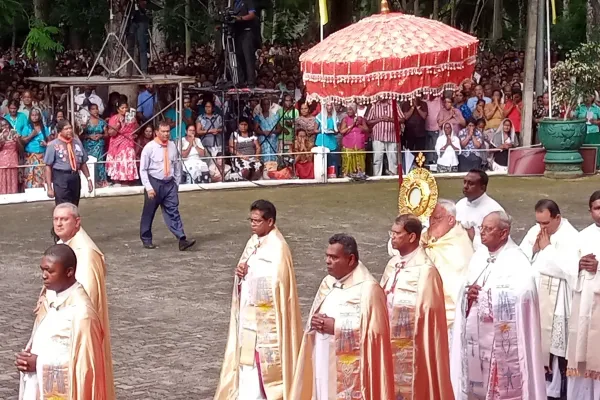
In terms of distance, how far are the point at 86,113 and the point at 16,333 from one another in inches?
365

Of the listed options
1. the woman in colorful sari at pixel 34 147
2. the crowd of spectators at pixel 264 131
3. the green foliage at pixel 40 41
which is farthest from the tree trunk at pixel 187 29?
the woman in colorful sari at pixel 34 147

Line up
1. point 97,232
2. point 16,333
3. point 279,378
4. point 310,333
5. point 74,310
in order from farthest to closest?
point 97,232 < point 16,333 < point 279,378 < point 310,333 < point 74,310

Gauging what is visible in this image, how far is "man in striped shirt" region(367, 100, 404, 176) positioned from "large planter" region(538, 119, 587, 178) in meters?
2.68

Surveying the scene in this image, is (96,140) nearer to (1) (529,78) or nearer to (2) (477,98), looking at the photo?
(2) (477,98)

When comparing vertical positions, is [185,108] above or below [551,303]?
above

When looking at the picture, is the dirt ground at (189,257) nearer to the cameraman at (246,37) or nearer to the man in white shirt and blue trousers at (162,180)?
the man in white shirt and blue trousers at (162,180)

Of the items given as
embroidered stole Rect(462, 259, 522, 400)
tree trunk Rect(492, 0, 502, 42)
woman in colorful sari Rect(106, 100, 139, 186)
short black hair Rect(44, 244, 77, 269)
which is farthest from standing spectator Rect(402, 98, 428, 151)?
tree trunk Rect(492, 0, 502, 42)

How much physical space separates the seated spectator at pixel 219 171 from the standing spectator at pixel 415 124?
11.0 ft

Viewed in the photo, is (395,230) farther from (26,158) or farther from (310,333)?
(26,158)

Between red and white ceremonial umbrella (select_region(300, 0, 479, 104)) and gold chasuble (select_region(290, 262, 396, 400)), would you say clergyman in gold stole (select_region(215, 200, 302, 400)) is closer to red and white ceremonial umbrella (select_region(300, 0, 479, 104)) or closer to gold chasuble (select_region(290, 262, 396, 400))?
gold chasuble (select_region(290, 262, 396, 400))

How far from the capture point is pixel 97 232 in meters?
16.6

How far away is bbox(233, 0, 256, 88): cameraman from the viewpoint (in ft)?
71.6

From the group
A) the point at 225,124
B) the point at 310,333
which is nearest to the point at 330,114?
the point at 225,124

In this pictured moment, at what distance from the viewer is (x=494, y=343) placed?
8.23 metres
